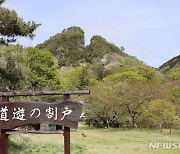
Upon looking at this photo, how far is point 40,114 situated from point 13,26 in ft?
17.7

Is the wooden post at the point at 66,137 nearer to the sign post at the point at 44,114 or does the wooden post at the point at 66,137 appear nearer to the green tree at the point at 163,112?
the sign post at the point at 44,114

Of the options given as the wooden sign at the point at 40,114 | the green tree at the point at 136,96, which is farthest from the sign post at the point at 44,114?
the green tree at the point at 136,96

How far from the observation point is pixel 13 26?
9680mm

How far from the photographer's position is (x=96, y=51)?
3162 inches

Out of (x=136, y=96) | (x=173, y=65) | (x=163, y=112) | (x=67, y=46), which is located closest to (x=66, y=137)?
(x=163, y=112)

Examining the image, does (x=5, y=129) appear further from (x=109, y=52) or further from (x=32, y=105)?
(x=109, y=52)

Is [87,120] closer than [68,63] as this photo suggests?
Yes

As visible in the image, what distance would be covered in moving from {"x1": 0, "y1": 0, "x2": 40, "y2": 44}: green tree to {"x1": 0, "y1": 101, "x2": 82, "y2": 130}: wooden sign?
16.6ft

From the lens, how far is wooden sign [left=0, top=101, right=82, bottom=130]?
5012mm

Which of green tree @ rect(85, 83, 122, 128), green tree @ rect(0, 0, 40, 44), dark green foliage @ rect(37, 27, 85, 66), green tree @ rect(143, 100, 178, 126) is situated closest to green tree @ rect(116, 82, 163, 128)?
green tree @ rect(85, 83, 122, 128)

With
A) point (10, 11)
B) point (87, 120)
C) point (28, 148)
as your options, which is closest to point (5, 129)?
point (10, 11)

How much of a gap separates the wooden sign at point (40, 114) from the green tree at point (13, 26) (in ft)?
16.6

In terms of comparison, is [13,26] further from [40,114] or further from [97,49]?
[97,49]

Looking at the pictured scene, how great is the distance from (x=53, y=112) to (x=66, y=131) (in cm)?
39
